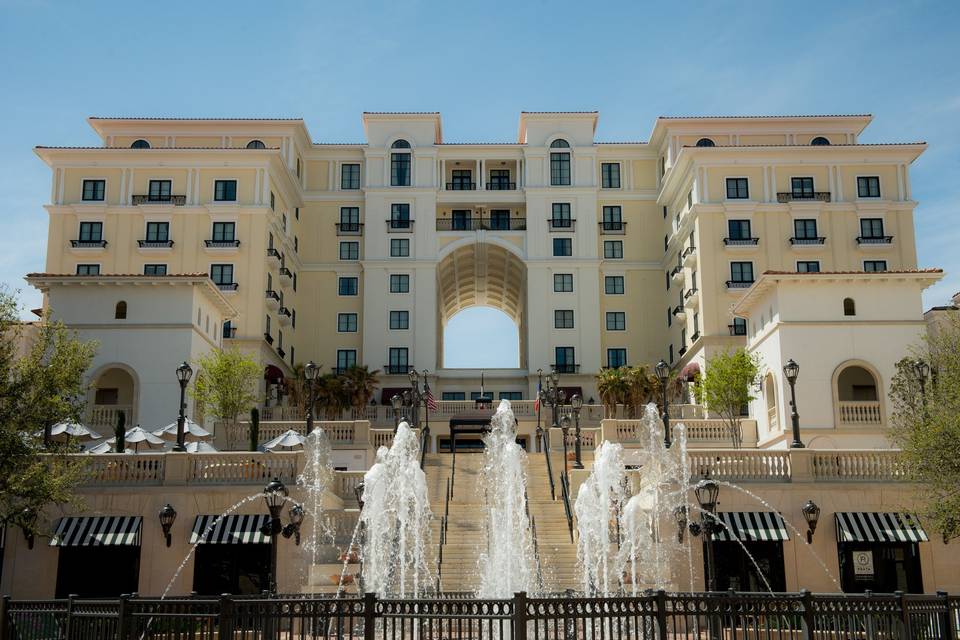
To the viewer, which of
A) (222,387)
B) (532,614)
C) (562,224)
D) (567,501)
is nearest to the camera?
(532,614)

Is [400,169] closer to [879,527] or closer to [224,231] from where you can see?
[224,231]

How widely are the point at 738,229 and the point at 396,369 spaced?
2241 centimetres

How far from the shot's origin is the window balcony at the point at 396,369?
64188 millimetres

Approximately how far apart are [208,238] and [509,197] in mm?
19943

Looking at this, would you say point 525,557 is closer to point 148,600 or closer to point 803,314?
point 148,600

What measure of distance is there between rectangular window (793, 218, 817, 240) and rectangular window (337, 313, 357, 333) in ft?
91.9

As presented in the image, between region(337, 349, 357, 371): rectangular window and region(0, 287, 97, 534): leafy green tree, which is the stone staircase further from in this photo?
region(337, 349, 357, 371): rectangular window

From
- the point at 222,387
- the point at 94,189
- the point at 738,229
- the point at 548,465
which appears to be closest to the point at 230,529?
the point at 548,465

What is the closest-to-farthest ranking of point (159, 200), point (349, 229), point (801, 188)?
point (159, 200) < point (801, 188) < point (349, 229)

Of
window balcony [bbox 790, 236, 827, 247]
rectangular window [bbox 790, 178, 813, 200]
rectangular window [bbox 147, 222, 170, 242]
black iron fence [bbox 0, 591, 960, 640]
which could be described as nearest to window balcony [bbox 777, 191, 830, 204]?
rectangular window [bbox 790, 178, 813, 200]

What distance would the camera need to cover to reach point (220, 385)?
4488cm

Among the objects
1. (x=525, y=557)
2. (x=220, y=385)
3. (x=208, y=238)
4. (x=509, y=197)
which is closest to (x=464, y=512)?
(x=525, y=557)

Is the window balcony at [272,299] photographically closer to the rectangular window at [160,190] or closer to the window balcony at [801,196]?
the rectangular window at [160,190]

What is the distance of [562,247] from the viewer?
218 ft
